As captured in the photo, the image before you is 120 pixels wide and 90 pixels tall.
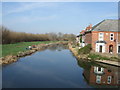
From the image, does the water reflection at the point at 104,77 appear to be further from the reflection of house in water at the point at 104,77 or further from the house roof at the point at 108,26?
the house roof at the point at 108,26

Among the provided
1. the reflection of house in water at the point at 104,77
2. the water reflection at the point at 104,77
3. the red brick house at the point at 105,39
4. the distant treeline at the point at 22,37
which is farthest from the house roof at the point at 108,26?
the distant treeline at the point at 22,37

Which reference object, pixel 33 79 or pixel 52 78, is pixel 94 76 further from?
pixel 33 79

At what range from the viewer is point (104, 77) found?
13.6 metres

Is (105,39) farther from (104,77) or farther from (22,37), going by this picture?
(22,37)

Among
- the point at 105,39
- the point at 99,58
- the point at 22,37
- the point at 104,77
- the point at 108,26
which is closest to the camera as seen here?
the point at 104,77

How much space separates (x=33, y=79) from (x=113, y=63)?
10.5 metres

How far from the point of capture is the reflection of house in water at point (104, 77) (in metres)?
12.2

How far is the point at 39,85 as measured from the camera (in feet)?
36.1

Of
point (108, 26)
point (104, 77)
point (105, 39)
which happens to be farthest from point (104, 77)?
point (108, 26)

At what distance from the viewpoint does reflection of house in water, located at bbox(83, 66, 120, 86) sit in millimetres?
12172

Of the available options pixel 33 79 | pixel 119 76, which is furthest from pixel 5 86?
pixel 119 76

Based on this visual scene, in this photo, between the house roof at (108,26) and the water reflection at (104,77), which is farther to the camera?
the house roof at (108,26)

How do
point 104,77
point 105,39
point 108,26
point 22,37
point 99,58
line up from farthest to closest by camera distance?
point 22,37, point 108,26, point 105,39, point 99,58, point 104,77

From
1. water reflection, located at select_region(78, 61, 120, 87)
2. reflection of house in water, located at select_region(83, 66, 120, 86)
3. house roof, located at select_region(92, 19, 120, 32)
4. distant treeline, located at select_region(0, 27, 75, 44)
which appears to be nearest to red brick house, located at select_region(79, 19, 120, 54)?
house roof, located at select_region(92, 19, 120, 32)
